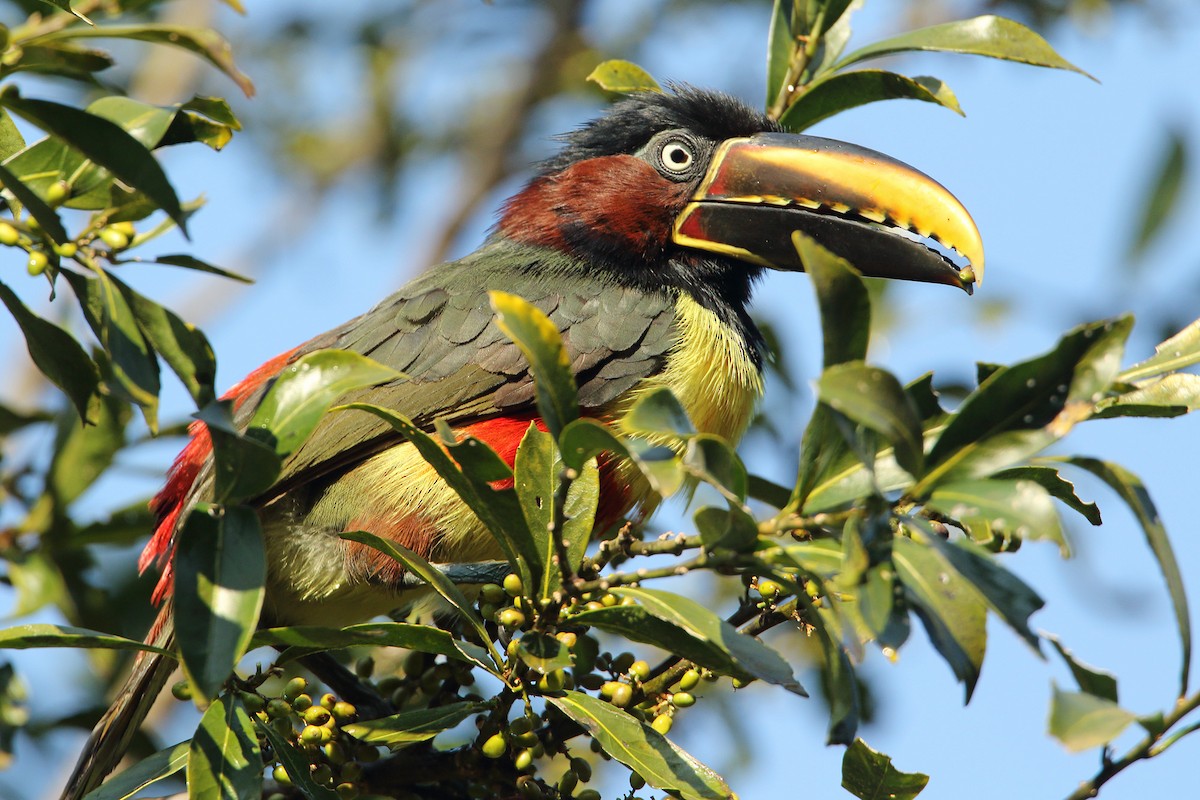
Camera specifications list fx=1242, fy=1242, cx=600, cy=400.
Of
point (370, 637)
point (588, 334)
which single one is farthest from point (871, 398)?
point (588, 334)

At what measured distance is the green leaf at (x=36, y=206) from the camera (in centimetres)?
220

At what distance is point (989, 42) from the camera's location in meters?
3.30

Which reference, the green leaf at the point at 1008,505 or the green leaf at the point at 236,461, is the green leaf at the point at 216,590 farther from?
the green leaf at the point at 1008,505

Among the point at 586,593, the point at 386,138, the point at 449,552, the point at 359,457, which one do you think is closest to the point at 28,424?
the point at 359,457

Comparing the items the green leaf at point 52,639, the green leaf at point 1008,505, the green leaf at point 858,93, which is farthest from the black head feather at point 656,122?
the green leaf at point 52,639

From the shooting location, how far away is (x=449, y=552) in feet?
12.1

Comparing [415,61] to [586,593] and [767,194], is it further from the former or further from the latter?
[586,593]

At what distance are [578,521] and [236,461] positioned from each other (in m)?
0.69

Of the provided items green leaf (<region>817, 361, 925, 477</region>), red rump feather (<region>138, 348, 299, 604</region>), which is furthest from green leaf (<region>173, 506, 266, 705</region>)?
red rump feather (<region>138, 348, 299, 604</region>)

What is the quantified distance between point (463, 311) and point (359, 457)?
1.90 ft

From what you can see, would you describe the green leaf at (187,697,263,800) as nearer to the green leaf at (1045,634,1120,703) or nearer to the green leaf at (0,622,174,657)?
the green leaf at (0,622,174,657)

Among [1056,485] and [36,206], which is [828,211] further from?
[36,206]

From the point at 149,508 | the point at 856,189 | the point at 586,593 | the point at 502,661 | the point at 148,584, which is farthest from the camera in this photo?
the point at 148,584

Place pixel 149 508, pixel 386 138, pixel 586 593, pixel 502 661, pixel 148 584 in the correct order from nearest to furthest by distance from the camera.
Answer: pixel 586 593 < pixel 502 661 < pixel 149 508 < pixel 148 584 < pixel 386 138
